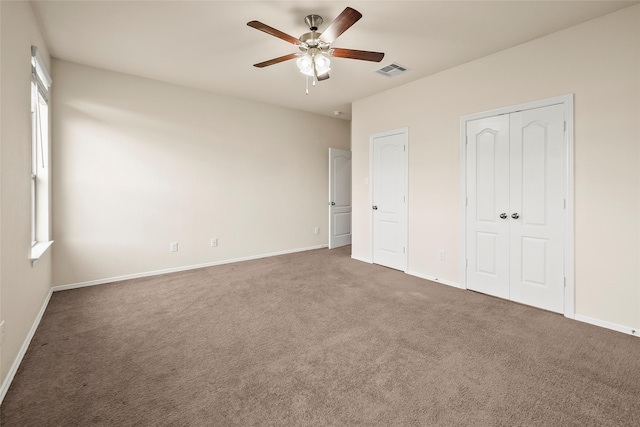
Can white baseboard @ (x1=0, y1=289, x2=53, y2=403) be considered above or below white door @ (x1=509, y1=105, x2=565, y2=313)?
below

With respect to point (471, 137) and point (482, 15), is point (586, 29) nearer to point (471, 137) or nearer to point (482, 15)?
point (482, 15)

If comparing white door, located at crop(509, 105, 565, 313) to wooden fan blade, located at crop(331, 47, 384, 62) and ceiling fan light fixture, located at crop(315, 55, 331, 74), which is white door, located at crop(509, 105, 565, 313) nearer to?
wooden fan blade, located at crop(331, 47, 384, 62)

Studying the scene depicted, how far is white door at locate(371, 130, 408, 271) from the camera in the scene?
4.47m

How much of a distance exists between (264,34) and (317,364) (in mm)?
2996

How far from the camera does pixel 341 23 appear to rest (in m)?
2.25

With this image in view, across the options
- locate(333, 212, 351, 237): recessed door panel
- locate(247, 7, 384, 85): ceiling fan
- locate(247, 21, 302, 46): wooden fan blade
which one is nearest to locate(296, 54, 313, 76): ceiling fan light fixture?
locate(247, 7, 384, 85): ceiling fan

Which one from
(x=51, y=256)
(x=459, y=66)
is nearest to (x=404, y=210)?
(x=459, y=66)

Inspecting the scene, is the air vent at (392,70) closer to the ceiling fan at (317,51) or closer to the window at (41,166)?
the ceiling fan at (317,51)

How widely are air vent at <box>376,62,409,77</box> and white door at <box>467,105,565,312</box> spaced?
42.4 inches

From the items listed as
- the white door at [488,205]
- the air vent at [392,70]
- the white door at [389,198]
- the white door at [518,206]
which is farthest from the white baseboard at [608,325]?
the air vent at [392,70]

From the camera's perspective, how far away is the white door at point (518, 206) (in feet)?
9.86

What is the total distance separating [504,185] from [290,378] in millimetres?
2937

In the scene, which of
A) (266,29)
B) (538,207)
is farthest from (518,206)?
(266,29)

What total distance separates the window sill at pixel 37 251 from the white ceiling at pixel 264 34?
211 centimetres
